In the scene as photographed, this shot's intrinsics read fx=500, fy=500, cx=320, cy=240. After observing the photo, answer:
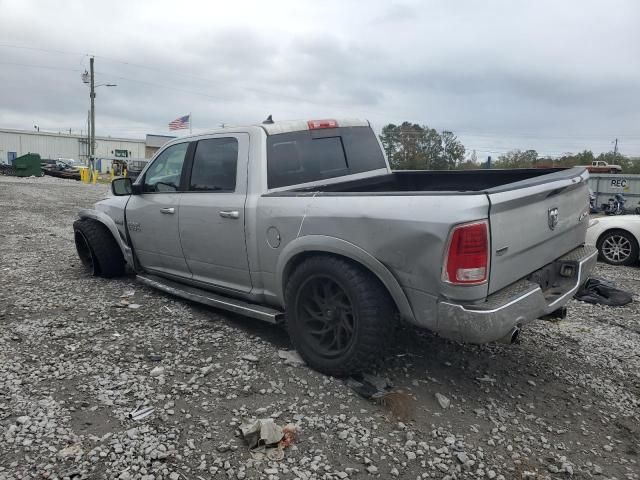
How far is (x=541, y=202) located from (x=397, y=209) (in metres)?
1.00

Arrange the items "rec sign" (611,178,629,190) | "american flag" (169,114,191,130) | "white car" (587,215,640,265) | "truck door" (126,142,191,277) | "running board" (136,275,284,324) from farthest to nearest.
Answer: "american flag" (169,114,191,130), "rec sign" (611,178,629,190), "white car" (587,215,640,265), "truck door" (126,142,191,277), "running board" (136,275,284,324)

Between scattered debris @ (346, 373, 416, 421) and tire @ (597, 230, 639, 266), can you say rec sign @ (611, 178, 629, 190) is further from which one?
scattered debris @ (346, 373, 416, 421)

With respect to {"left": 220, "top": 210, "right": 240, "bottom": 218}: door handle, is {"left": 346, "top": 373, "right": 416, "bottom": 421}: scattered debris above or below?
below

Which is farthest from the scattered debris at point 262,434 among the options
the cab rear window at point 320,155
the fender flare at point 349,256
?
the cab rear window at point 320,155

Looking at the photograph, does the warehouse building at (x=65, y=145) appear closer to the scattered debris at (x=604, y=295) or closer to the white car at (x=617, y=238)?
the white car at (x=617, y=238)

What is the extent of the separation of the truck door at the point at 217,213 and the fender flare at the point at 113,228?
1.25 metres

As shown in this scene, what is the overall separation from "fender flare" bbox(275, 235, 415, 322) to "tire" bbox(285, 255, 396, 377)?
8cm

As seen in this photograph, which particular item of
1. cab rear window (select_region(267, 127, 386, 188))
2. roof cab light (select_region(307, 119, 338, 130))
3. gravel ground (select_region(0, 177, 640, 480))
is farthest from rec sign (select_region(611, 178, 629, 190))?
roof cab light (select_region(307, 119, 338, 130))

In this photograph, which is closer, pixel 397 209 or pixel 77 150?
pixel 397 209

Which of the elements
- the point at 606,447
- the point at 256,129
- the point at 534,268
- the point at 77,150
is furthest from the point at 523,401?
the point at 77,150

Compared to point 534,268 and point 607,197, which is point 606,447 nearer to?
point 534,268

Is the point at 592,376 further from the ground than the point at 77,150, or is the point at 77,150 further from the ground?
the point at 77,150

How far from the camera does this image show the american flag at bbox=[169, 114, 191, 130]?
36.7m

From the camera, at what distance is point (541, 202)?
324 centimetres
